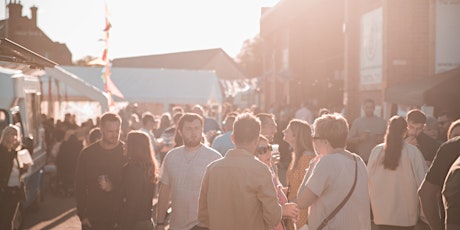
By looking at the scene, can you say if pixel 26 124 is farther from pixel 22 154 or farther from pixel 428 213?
pixel 428 213

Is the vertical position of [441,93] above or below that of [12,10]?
below

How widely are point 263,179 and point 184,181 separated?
1.61 metres

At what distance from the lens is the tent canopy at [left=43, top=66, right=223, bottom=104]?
32.2 meters

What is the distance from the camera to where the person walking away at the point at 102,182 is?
7621 millimetres

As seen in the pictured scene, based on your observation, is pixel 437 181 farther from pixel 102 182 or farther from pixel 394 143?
pixel 102 182

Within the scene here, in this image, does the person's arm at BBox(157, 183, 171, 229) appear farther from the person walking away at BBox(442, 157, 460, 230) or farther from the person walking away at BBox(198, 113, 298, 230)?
the person walking away at BBox(442, 157, 460, 230)

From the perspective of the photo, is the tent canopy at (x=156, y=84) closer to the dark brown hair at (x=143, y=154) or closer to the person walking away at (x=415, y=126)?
the person walking away at (x=415, y=126)

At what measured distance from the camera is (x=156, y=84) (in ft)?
108

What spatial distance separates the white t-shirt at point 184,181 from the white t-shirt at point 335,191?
1530 millimetres

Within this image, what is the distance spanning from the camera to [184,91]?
3284cm

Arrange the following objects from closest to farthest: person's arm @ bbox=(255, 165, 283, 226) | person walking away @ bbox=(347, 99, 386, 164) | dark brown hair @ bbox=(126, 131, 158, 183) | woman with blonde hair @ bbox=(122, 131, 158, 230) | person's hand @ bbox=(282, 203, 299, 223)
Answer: person's arm @ bbox=(255, 165, 283, 226) → person's hand @ bbox=(282, 203, 299, 223) → woman with blonde hair @ bbox=(122, 131, 158, 230) → dark brown hair @ bbox=(126, 131, 158, 183) → person walking away @ bbox=(347, 99, 386, 164)

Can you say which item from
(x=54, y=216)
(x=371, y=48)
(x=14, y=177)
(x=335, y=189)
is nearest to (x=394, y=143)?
(x=335, y=189)

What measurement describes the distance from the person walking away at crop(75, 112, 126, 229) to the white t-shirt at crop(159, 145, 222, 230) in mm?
657

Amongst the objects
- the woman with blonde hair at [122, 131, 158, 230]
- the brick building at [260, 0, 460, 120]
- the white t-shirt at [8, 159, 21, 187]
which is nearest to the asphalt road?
the white t-shirt at [8, 159, 21, 187]
